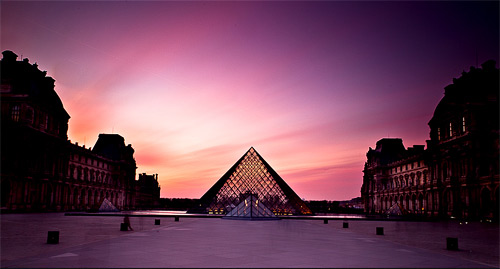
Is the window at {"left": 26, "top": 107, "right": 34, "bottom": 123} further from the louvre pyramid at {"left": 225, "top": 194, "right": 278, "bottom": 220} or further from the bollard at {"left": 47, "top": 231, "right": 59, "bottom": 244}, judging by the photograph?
the bollard at {"left": 47, "top": 231, "right": 59, "bottom": 244}

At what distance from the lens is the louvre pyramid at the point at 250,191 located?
3594 centimetres

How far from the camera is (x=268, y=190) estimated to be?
3659 centimetres

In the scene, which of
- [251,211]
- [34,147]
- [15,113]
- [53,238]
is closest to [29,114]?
[15,113]

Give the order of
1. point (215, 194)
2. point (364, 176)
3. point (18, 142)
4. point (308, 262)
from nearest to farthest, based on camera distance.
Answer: point (308, 262) < point (215, 194) < point (18, 142) < point (364, 176)

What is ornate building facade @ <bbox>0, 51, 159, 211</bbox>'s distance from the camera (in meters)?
38.0

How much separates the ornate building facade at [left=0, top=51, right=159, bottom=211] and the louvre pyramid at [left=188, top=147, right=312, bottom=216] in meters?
16.9

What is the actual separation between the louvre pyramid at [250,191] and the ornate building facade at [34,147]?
665 inches

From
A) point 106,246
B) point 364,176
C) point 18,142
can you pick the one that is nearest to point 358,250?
point 106,246

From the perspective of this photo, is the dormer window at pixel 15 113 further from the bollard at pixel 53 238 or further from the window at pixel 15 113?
the bollard at pixel 53 238

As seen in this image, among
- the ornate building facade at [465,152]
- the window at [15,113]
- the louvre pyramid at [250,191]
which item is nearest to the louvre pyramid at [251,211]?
the louvre pyramid at [250,191]

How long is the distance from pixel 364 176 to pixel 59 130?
56092 mm

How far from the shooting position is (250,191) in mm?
36125

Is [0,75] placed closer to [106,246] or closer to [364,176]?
[106,246]

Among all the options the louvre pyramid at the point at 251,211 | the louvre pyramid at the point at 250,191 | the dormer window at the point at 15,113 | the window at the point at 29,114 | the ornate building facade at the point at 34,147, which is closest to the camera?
the louvre pyramid at the point at 251,211
